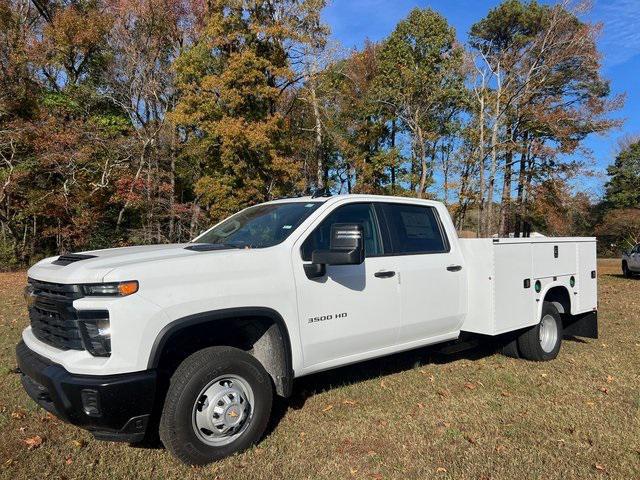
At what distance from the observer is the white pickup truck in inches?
131

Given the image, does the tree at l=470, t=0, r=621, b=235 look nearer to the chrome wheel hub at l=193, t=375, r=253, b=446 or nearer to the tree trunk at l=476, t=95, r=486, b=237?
the tree trunk at l=476, t=95, r=486, b=237

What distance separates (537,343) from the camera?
6.36 metres

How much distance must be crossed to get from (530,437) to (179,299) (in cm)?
297

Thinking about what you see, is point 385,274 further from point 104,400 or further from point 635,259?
point 635,259

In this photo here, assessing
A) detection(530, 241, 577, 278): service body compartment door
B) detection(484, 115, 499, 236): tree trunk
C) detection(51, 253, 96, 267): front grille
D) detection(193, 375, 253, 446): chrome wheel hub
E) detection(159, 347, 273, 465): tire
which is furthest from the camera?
detection(484, 115, 499, 236): tree trunk

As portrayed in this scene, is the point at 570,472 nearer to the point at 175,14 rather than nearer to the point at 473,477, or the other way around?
the point at 473,477

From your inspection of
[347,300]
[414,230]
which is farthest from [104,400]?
[414,230]

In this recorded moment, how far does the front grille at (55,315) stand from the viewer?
3.45 metres

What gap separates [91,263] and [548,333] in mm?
5456

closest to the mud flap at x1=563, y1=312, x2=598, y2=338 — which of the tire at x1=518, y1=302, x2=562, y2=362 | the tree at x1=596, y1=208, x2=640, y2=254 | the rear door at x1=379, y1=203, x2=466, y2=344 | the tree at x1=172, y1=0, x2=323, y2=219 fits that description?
the tire at x1=518, y1=302, x2=562, y2=362

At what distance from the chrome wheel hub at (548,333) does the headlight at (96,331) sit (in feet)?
16.9

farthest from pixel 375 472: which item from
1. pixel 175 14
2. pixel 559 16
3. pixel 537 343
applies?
pixel 559 16

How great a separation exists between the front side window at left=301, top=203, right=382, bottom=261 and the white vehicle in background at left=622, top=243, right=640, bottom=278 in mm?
19468

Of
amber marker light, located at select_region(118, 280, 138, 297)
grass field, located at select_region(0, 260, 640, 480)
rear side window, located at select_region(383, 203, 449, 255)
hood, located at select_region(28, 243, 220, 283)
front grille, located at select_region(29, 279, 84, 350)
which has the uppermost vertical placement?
rear side window, located at select_region(383, 203, 449, 255)
